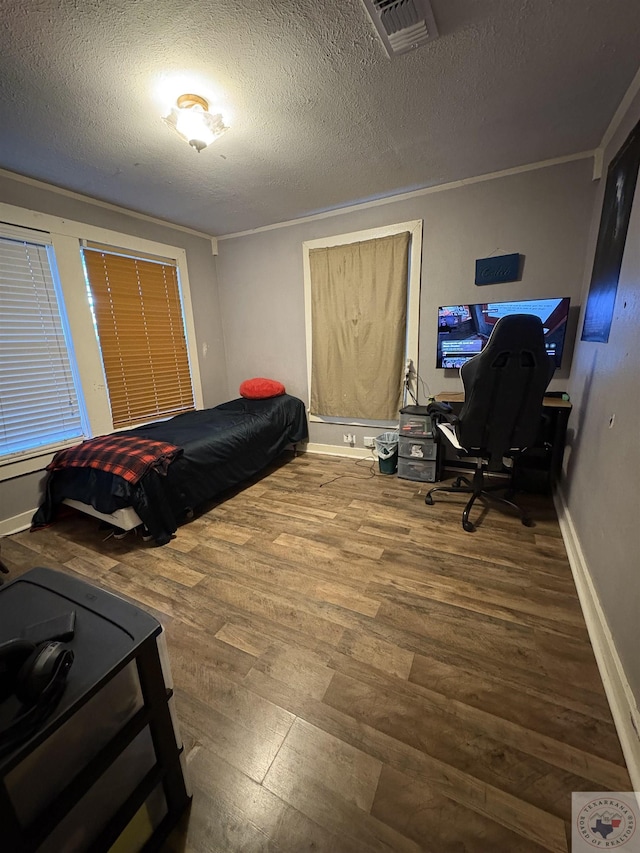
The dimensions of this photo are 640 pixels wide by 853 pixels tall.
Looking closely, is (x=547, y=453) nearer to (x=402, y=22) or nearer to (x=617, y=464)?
(x=617, y=464)

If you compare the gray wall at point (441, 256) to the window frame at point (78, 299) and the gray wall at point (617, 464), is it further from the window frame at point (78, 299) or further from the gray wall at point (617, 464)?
the window frame at point (78, 299)

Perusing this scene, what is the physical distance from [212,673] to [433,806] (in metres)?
0.88

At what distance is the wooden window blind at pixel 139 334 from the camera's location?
2.99m

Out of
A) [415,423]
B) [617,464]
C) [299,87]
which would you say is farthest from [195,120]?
[617,464]

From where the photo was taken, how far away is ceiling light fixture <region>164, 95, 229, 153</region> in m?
1.71

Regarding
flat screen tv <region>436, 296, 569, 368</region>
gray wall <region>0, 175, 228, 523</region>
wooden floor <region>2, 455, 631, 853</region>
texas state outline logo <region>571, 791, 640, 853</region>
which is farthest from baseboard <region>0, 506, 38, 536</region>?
flat screen tv <region>436, 296, 569, 368</region>

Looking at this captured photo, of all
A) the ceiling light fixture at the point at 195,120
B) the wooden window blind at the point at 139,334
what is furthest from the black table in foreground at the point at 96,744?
the wooden window blind at the point at 139,334

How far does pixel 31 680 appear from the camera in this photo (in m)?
0.58

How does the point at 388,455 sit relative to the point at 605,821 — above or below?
above

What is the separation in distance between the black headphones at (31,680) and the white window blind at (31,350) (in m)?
2.53

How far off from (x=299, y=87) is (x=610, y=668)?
9.61ft

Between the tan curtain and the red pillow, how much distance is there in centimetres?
47

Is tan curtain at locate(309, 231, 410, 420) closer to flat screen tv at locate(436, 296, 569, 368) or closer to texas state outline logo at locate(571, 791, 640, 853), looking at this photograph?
flat screen tv at locate(436, 296, 569, 368)

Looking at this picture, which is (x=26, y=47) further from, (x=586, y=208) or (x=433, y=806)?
(x=586, y=208)
